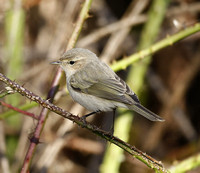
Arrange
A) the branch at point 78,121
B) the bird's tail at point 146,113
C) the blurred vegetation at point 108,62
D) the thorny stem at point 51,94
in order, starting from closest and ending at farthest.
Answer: the branch at point 78,121 → the thorny stem at point 51,94 → the bird's tail at point 146,113 → the blurred vegetation at point 108,62

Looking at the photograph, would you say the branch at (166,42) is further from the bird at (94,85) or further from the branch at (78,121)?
the branch at (78,121)

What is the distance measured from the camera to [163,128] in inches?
232

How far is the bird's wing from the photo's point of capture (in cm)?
316

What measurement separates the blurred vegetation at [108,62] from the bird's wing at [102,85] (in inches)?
63.0

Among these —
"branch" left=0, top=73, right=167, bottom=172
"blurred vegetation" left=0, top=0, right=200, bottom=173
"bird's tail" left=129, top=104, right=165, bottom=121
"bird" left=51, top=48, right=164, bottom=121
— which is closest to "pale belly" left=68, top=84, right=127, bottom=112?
"bird" left=51, top=48, right=164, bottom=121

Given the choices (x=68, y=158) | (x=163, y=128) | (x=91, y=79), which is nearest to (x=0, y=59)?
(x=68, y=158)

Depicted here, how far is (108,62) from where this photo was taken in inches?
206

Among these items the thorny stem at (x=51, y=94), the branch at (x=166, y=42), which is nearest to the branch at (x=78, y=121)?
the thorny stem at (x=51, y=94)

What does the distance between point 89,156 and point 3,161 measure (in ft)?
6.31

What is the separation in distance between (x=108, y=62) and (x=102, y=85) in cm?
192

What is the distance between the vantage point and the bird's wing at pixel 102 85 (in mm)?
3156

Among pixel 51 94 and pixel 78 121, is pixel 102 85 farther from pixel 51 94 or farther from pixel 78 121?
pixel 78 121

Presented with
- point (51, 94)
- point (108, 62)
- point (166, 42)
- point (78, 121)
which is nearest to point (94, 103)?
Result: point (51, 94)

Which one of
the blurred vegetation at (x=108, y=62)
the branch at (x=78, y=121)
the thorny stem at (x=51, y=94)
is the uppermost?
the blurred vegetation at (x=108, y=62)
